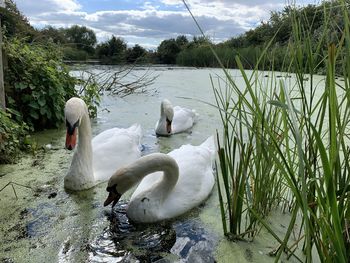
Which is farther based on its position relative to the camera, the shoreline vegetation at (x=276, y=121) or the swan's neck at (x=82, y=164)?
the swan's neck at (x=82, y=164)

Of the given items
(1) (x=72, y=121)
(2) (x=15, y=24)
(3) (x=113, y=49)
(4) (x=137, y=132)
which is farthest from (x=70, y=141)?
(3) (x=113, y=49)

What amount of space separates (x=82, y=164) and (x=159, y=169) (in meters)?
1.04

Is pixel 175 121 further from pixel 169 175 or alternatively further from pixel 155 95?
pixel 155 95

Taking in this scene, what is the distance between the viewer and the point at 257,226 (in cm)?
327

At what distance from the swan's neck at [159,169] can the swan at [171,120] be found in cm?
342

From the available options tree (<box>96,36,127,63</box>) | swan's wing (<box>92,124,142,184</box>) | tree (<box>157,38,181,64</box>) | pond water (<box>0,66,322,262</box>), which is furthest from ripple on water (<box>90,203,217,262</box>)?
tree (<box>157,38,181,64</box>)

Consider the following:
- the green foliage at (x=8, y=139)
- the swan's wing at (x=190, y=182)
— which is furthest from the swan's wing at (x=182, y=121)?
the green foliage at (x=8, y=139)

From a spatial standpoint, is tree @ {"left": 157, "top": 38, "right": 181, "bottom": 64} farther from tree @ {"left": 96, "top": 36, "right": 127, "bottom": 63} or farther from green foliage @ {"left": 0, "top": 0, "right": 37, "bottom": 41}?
green foliage @ {"left": 0, "top": 0, "right": 37, "bottom": 41}

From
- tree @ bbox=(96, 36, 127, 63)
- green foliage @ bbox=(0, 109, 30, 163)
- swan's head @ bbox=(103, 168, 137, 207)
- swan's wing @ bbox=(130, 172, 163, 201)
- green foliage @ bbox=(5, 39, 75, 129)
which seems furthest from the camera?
tree @ bbox=(96, 36, 127, 63)

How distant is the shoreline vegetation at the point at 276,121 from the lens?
5.74 feet

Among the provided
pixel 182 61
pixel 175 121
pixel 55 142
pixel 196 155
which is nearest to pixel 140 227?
pixel 196 155

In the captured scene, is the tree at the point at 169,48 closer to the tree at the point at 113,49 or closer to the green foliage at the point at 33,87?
the tree at the point at 113,49

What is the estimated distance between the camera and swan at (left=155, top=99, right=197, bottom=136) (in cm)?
708

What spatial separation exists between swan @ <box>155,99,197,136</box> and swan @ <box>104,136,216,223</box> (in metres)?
2.89
